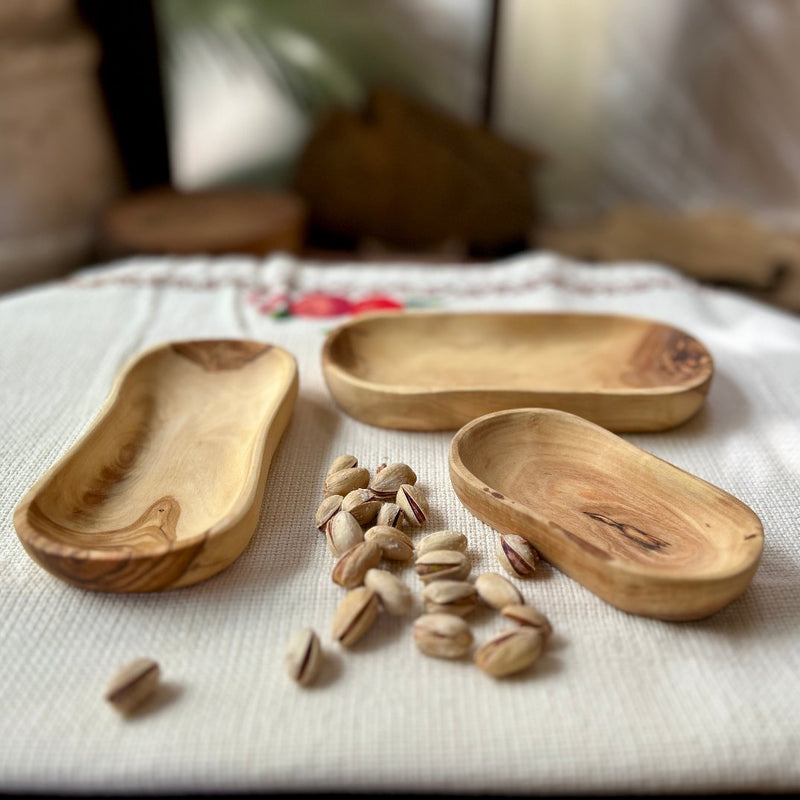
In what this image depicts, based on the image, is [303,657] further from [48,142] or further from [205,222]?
[48,142]

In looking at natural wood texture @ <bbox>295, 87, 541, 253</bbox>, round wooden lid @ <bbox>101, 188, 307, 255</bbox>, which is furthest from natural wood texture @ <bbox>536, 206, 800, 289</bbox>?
round wooden lid @ <bbox>101, 188, 307, 255</bbox>

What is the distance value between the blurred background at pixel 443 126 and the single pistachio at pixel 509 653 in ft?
4.44

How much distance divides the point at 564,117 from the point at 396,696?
75.9 inches

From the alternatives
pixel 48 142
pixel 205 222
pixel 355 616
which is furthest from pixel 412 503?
pixel 48 142

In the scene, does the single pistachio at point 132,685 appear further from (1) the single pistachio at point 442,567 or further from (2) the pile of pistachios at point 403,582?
(1) the single pistachio at point 442,567

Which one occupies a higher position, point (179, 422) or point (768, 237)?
point (179, 422)

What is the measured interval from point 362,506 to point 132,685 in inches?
8.9

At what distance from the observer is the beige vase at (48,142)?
5.13 ft

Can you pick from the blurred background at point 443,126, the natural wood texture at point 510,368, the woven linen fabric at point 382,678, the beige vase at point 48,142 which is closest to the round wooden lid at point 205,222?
the blurred background at point 443,126

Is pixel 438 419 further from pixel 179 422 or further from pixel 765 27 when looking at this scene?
pixel 765 27

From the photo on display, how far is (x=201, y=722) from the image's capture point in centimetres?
47

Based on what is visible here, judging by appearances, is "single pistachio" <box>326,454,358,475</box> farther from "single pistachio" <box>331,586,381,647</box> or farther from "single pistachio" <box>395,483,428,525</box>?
"single pistachio" <box>331,586,381,647</box>

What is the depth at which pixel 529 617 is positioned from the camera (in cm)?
53

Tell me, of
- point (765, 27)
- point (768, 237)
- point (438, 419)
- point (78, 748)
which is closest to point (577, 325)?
point (438, 419)
